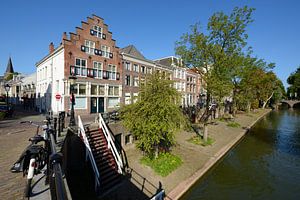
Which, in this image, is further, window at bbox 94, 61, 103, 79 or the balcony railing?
window at bbox 94, 61, 103, 79

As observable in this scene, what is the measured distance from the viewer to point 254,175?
48.7 feet

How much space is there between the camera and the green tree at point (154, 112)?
13.5 m

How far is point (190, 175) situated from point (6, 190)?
11265mm

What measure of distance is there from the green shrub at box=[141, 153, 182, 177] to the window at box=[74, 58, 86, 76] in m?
15.2

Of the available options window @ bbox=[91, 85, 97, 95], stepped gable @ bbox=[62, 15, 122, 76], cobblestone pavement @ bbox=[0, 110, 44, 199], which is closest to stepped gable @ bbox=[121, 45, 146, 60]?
stepped gable @ bbox=[62, 15, 122, 76]

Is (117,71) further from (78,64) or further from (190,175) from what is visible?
(190,175)

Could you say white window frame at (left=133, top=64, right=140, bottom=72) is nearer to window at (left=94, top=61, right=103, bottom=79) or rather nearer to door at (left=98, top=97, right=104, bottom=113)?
window at (left=94, top=61, right=103, bottom=79)

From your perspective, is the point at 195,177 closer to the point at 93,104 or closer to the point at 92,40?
the point at 93,104

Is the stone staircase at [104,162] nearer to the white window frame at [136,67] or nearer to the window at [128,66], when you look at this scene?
the window at [128,66]

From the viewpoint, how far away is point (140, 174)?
13.0 m

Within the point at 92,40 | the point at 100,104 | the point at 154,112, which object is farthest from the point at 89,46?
the point at 154,112

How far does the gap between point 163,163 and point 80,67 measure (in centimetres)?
1705

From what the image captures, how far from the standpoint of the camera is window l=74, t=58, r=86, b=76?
23.7 m

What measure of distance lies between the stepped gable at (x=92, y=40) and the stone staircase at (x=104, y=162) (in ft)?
40.7
